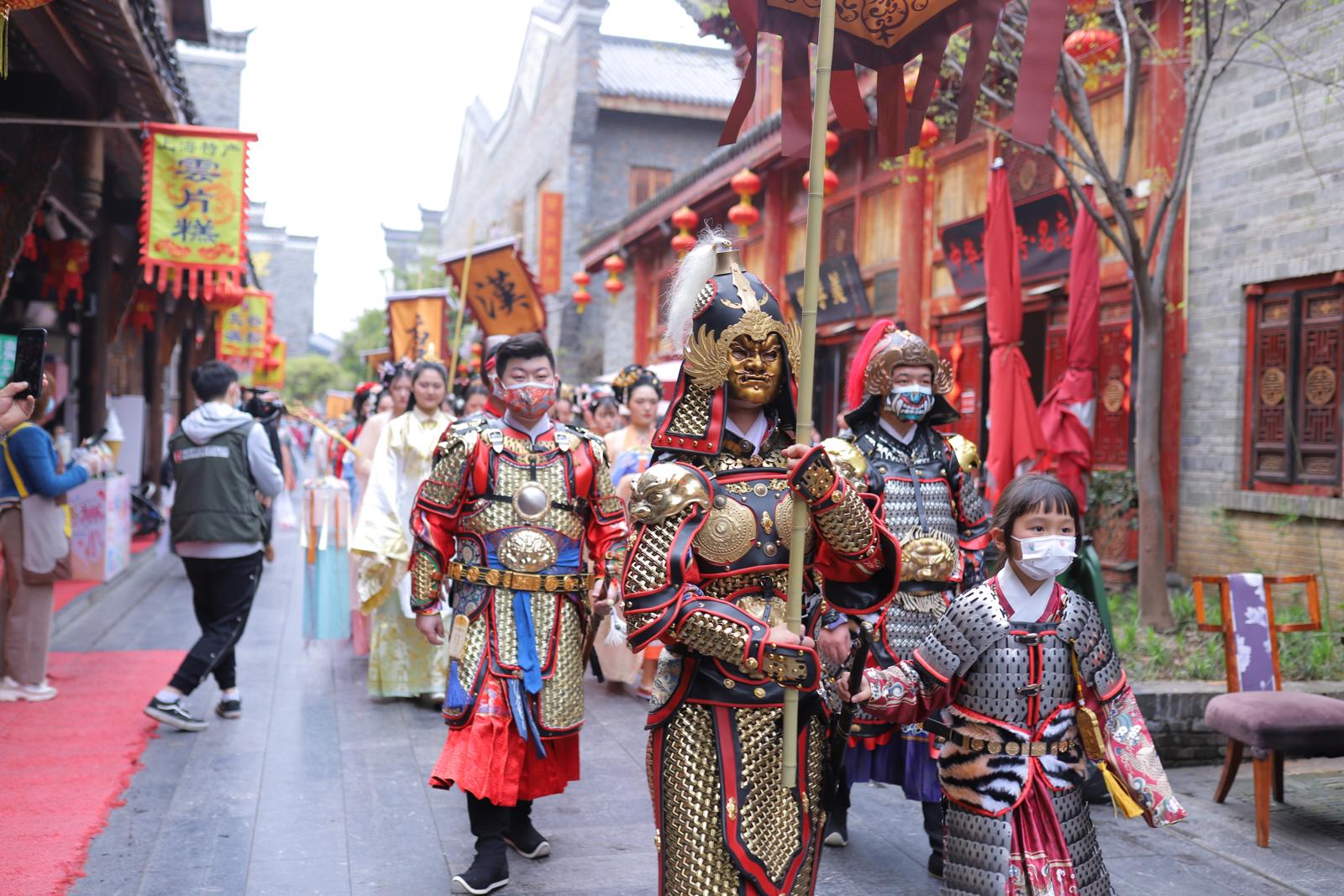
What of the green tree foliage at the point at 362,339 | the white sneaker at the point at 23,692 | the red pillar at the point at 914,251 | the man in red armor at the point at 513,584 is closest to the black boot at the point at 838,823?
the man in red armor at the point at 513,584

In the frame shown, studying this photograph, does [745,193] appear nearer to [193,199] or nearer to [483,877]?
[193,199]

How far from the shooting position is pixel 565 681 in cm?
433

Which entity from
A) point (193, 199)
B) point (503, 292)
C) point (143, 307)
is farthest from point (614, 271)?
point (193, 199)

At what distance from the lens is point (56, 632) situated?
9031mm

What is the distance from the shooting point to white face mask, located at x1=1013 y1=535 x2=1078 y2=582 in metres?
3.15

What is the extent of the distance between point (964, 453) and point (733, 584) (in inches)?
82.2

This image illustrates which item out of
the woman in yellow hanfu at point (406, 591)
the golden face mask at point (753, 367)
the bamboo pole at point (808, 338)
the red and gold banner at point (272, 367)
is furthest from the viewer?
the red and gold banner at point (272, 367)

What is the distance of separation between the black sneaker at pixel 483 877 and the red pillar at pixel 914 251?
9.29 metres

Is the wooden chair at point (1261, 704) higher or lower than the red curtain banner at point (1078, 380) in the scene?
lower

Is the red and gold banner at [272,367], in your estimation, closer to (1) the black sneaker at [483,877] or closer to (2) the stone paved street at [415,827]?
(2) the stone paved street at [415,827]

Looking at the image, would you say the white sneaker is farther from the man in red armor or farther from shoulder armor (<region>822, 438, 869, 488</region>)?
shoulder armor (<region>822, 438, 869, 488</region>)

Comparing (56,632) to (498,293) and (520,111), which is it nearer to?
(498,293)

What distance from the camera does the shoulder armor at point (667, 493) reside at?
2998 mm

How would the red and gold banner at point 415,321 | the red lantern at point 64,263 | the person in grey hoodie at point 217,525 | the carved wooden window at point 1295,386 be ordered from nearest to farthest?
the person in grey hoodie at point 217,525 < the carved wooden window at point 1295,386 < the red lantern at point 64,263 < the red and gold banner at point 415,321
